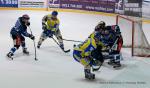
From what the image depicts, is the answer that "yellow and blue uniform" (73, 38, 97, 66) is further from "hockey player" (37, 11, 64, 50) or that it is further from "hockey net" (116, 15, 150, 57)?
"hockey player" (37, 11, 64, 50)

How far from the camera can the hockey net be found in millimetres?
10281

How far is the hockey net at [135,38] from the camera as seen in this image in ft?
33.7

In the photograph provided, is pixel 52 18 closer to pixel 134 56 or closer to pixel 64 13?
pixel 134 56

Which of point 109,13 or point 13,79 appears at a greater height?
point 109,13

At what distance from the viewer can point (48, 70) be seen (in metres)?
8.99

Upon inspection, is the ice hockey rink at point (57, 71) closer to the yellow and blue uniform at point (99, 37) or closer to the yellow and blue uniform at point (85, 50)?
the yellow and blue uniform at point (85, 50)

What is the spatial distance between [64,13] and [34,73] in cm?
900

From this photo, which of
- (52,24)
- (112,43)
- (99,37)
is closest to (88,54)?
(99,37)

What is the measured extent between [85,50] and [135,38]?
274 centimetres

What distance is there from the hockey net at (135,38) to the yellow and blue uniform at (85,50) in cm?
258

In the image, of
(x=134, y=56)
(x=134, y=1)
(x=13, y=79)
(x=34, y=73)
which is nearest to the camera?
(x=13, y=79)

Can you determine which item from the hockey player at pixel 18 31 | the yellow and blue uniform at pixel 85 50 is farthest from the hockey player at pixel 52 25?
the yellow and blue uniform at pixel 85 50

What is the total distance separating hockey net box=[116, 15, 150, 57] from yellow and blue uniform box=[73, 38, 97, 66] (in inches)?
101

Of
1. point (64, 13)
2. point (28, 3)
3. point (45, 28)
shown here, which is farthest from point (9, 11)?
point (45, 28)
